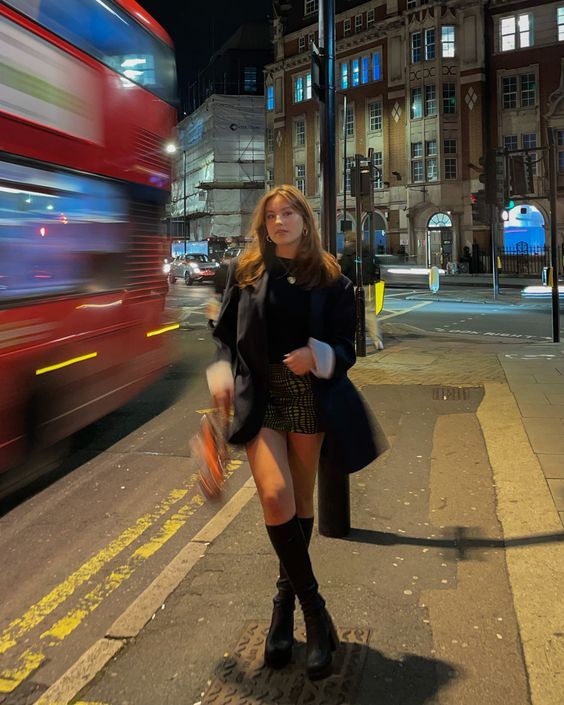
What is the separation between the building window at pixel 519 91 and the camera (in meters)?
40.9

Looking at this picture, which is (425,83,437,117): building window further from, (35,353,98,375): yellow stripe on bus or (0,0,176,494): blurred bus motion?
(35,353,98,375): yellow stripe on bus

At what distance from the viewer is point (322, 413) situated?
2.75 metres

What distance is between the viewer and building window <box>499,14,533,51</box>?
1594 inches

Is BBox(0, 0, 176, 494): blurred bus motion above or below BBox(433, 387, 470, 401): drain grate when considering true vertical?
above

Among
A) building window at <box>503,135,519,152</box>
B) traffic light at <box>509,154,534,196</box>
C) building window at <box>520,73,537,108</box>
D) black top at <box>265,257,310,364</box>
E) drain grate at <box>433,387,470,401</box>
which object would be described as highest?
building window at <box>520,73,537,108</box>

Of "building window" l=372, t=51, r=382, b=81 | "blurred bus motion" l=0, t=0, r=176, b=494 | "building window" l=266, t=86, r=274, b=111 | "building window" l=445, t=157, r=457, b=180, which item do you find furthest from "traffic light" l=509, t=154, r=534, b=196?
"building window" l=266, t=86, r=274, b=111

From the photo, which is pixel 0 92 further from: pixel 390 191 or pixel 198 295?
pixel 390 191

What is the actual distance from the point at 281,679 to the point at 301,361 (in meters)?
1.29

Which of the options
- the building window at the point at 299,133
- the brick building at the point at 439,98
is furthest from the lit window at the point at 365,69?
the building window at the point at 299,133

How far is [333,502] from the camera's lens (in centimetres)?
407

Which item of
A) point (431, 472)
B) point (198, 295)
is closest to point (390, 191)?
point (198, 295)

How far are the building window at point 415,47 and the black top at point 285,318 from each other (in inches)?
1787

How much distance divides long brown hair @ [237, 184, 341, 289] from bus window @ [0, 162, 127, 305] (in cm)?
269

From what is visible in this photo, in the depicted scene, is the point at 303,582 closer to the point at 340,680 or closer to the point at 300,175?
the point at 340,680
